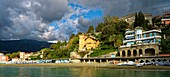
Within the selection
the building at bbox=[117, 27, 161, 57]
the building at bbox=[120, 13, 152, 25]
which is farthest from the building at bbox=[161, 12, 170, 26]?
the building at bbox=[117, 27, 161, 57]

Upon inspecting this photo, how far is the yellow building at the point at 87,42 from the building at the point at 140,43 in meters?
19.7

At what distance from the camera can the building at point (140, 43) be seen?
72812 millimetres

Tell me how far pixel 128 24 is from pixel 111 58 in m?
25.5

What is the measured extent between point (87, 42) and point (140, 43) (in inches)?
1293

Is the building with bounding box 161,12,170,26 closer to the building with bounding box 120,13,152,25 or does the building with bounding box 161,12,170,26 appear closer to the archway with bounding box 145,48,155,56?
the building with bounding box 120,13,152,25

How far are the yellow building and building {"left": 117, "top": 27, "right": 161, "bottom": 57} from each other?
19736 mm

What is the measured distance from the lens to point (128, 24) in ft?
332

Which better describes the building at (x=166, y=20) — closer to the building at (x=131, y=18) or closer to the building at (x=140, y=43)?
the building at (x=131, y=18)

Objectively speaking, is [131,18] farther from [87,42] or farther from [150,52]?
[150,52]

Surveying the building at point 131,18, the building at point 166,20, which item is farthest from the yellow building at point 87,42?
the building at point 166,20

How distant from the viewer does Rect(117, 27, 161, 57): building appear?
7281cm

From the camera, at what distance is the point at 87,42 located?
4173 inches

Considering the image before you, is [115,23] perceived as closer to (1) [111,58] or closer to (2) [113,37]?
(2) [113,37]

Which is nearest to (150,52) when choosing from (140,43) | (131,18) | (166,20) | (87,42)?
(140,43)
